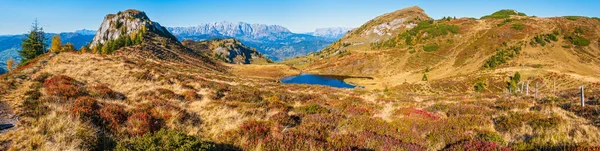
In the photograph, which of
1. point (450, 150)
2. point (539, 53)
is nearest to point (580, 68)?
point (539, 53)

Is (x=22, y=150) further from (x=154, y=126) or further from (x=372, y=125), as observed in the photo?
(x=372, y=125)

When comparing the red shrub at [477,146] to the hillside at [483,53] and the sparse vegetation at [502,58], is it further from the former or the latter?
the sparse vegetation at [502,58]

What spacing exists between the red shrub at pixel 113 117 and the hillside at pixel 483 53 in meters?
77.5

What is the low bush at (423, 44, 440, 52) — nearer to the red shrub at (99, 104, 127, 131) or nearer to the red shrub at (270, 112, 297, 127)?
the red shrub at (270, 112, 297, 127)

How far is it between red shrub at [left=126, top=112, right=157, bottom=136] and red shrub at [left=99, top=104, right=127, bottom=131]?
34 cm

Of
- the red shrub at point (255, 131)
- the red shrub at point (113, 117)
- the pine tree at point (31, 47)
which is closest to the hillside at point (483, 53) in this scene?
the red shrub at point (255, 131)

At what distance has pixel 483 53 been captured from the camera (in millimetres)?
116375

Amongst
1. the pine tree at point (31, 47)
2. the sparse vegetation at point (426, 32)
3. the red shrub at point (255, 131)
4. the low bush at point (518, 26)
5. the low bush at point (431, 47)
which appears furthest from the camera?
the sparse vegetation at point (426, 32)

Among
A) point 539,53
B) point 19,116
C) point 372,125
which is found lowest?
point 372,125

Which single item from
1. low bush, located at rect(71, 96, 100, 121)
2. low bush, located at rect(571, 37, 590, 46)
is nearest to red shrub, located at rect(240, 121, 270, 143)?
low bush, located at rect(71, 96, 100, 121)

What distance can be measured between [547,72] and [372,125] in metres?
74.7

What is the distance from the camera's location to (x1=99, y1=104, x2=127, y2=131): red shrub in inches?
354

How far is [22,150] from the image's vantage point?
251 inches

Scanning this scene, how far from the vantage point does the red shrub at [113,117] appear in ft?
29.5
